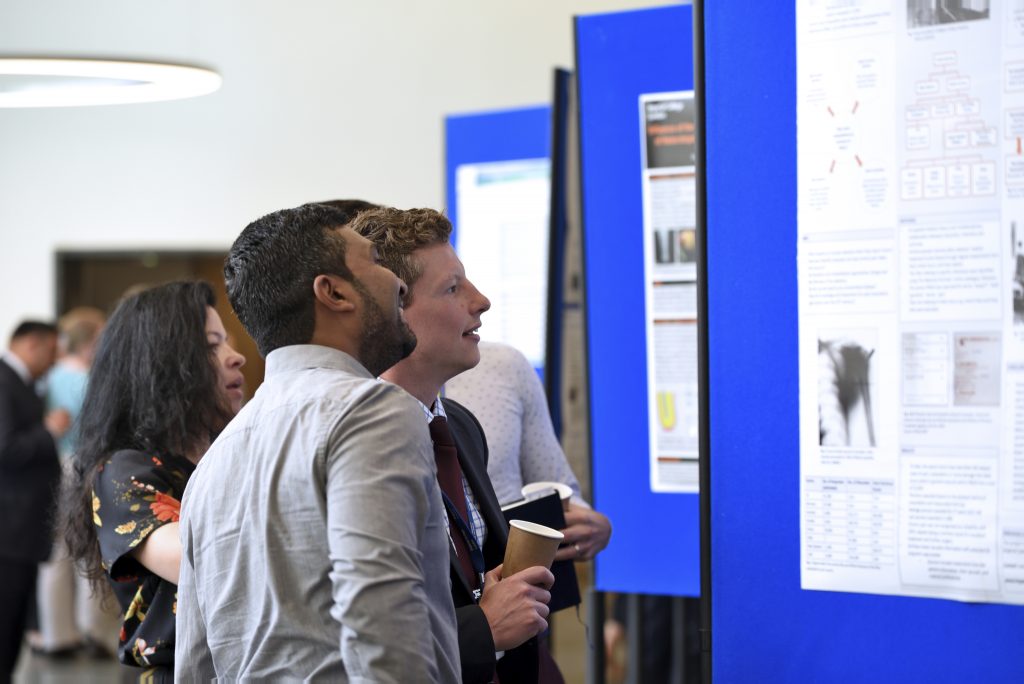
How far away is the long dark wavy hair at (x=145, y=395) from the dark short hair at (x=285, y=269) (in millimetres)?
814

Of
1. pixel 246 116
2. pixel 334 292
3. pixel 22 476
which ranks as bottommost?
pixel 22 476

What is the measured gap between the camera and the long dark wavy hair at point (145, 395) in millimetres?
2451

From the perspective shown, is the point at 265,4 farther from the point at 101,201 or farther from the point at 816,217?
the point at 816,217

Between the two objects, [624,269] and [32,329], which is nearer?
[624,269]

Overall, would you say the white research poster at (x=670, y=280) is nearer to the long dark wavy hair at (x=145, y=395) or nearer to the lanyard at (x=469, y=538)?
the long dark wavy hair at (x=145, y=395)

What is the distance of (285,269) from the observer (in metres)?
1.67

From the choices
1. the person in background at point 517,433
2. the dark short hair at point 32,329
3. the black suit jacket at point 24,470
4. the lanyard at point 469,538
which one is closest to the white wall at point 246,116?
the dark short hair at point 32,329

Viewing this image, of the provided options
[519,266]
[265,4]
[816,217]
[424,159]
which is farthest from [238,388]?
[265,4]

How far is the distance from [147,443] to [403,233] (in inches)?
28.0

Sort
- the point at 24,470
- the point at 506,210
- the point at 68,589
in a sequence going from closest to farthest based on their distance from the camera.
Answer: the point at 506,210 → the point at 24,470 → the point at 68,589

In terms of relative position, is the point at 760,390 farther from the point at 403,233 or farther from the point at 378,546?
the point at 378,546

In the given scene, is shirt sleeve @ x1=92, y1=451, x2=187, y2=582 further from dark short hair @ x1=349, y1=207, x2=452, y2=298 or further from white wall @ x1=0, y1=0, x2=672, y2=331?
white wall @ x1=0, y1=0, x2=672, y2=331

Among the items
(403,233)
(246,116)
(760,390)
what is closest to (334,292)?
(403,233)

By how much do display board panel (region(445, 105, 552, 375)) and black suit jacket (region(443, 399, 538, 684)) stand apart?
8.19ft
